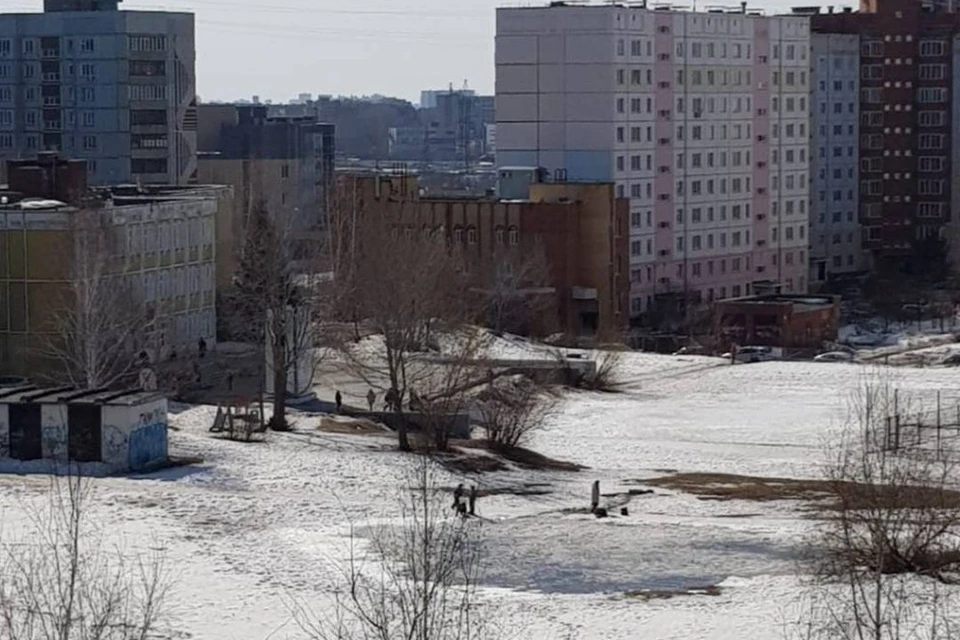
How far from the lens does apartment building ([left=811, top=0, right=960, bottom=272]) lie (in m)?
95.4

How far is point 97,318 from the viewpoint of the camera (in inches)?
1599

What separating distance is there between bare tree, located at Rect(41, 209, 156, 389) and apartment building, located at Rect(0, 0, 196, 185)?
1545 inches

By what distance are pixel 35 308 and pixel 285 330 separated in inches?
297

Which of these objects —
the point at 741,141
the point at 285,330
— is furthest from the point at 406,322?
the point at 741,141

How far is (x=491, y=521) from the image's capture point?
2950 cm

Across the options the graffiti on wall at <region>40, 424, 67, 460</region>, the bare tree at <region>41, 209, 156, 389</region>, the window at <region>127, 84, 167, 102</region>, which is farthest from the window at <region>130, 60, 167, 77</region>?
the graffiti on wall at <region>40, 424, 67, 460</region>

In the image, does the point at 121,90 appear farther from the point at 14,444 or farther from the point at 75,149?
the point at 14,444

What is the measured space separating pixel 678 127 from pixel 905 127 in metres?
20.6

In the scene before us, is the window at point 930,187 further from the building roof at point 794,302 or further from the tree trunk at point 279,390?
the tree trunk at point 279,390

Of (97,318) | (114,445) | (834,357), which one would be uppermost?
(97,318)

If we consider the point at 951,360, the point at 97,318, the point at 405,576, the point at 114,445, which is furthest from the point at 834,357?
the point at 405,576

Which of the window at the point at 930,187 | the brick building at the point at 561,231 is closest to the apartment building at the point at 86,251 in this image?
the brick building at the point at 561,231

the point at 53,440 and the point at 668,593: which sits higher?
the point at 53,440

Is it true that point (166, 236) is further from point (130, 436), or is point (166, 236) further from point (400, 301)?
point (130, 436)
